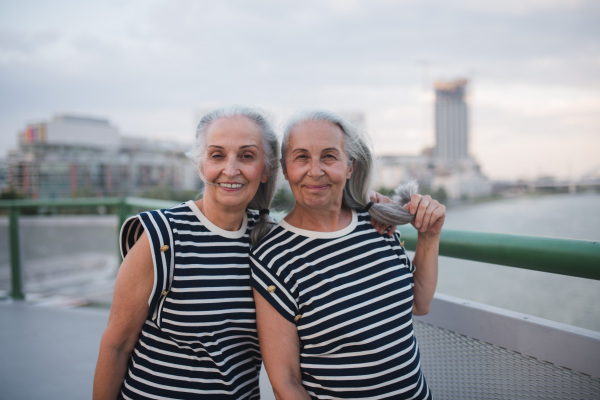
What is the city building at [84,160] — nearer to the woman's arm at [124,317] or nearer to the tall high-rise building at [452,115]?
the tall high-rise building at [452,115]

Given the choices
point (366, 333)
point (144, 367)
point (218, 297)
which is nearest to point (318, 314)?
point (366, 333)

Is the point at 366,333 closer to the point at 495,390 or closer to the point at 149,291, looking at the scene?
the point at 495,390

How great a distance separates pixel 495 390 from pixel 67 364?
2.40 m

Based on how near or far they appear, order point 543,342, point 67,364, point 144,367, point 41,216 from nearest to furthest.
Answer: point 543,342
point 144,367
point 67,364
point 41,216

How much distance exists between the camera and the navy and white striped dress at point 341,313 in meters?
1.17

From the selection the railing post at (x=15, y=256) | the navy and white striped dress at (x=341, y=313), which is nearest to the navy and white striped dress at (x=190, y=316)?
the navy and white striped dress at (x=341, y=313)

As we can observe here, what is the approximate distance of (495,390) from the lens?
1214 mm

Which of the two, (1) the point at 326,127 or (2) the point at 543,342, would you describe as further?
(1) the point at 326,127

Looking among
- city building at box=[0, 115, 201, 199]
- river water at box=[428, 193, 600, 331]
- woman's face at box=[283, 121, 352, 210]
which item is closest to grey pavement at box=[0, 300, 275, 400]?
woman's face at box=[283, 121, 352, 210]

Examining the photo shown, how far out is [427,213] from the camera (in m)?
1.33

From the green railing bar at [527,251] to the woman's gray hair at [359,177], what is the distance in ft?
0.60

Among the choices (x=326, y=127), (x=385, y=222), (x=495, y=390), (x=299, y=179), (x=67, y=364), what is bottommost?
(x=67, y=364)

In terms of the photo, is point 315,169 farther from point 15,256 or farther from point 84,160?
point 84,160

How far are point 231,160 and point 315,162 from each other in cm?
27
